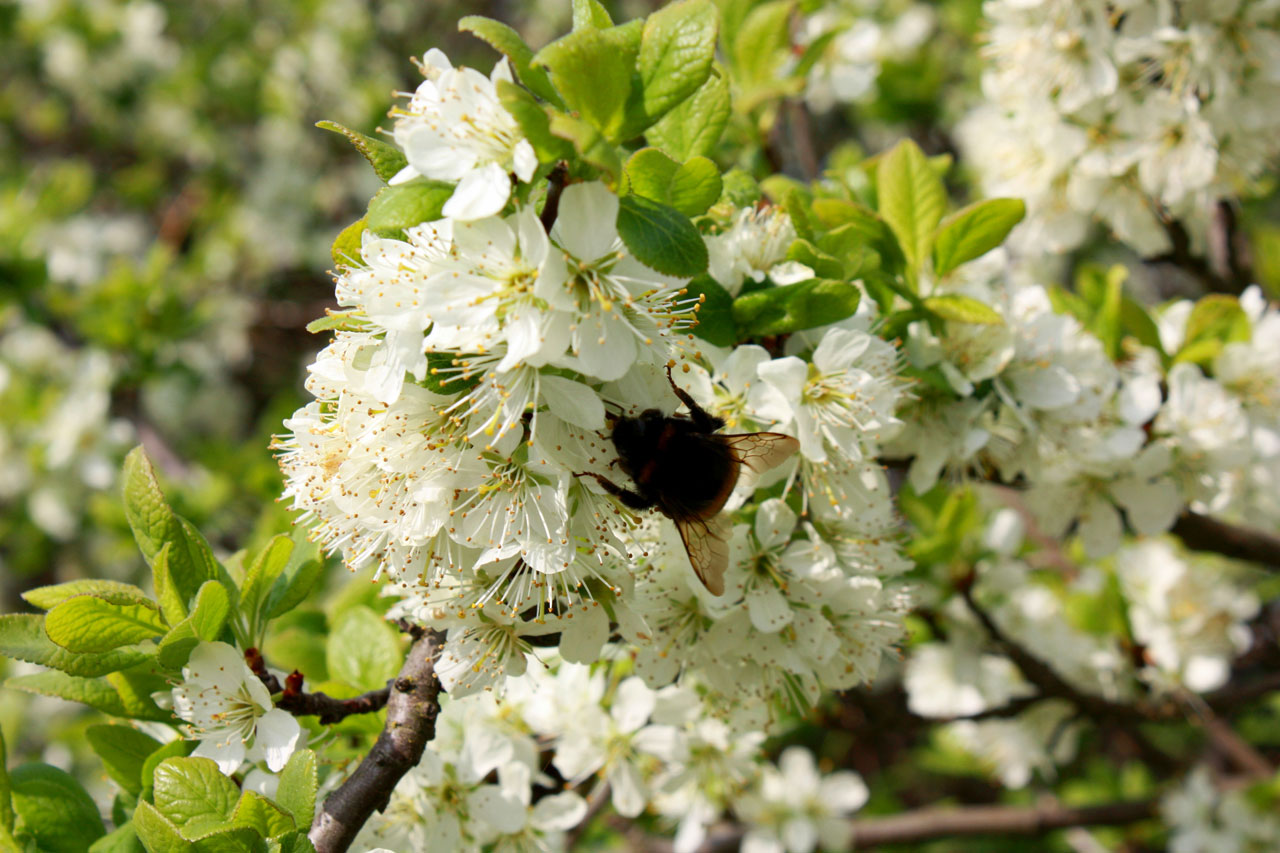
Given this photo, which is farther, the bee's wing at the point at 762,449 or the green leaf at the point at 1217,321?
the green leaf at the point at 1217,321

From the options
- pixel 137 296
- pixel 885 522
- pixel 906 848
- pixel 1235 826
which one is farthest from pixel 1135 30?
pixel 137 296

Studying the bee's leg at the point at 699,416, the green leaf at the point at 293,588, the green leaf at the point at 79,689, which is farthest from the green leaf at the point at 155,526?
the bee's leg at the point at 699,416

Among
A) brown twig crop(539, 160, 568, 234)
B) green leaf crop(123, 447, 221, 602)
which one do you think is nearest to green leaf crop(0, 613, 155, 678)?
green leaf crop(123, 447, 221, 602)

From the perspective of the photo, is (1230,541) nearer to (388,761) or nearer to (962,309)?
(962,309)

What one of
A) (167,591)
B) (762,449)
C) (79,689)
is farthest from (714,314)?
(79,689)

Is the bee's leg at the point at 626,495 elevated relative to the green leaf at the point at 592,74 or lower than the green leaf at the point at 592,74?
lower

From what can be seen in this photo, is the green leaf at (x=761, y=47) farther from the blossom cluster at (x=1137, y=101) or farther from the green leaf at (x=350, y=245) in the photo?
the green leaf at (x=350, y=245)

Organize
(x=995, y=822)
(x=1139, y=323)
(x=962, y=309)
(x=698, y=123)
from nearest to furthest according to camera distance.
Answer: (x=698, y=123) < (x=962, y=309) < (x=1139, y=323) < (x=995, y=822)
